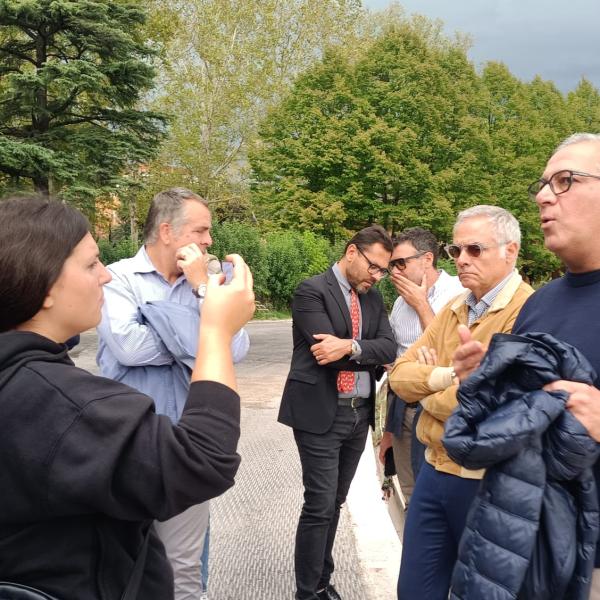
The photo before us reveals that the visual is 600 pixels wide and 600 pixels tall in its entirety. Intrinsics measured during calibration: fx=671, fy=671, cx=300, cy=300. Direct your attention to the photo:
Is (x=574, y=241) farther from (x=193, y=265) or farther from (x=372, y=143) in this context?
(x=372, y=143)

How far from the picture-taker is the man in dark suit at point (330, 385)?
12.7 feet

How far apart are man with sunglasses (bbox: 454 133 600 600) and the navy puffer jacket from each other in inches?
7.8

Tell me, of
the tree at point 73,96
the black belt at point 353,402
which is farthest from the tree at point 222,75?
the black belt at point 353,402

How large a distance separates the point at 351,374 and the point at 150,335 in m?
1.62

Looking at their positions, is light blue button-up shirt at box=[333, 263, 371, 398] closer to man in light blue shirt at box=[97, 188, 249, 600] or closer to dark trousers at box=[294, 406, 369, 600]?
dark trousers at box=[294, 406, 369, 600]

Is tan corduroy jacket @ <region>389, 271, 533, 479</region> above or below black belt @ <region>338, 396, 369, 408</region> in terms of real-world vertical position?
above

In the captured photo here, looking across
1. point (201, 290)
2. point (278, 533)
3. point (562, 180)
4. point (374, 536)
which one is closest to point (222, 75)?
point (278, 533)

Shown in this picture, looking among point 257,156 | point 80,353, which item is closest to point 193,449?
point 80,353

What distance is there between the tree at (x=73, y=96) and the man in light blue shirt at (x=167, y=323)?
1780 centimetres

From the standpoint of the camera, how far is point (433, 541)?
Result: 284 cm

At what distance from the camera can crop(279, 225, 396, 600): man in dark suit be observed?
3859mm

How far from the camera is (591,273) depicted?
85.4 inches

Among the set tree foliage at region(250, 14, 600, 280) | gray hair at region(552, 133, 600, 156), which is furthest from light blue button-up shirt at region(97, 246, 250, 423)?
tree foliage at region(250, 14, 600, 280)

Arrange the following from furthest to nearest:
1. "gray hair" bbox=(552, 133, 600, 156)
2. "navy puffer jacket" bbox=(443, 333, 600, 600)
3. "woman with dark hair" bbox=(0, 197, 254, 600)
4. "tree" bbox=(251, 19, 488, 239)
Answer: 1. "tree" bbox=(251, 19, 488, 239)
2. "gray hair" bbox=(552, 133, 600, 156)
3. "navy puffer jacket" bbox=(443, 333, 600, 600)
4. "woman with dark hair" bbox=(0, 197, 254, 600)
